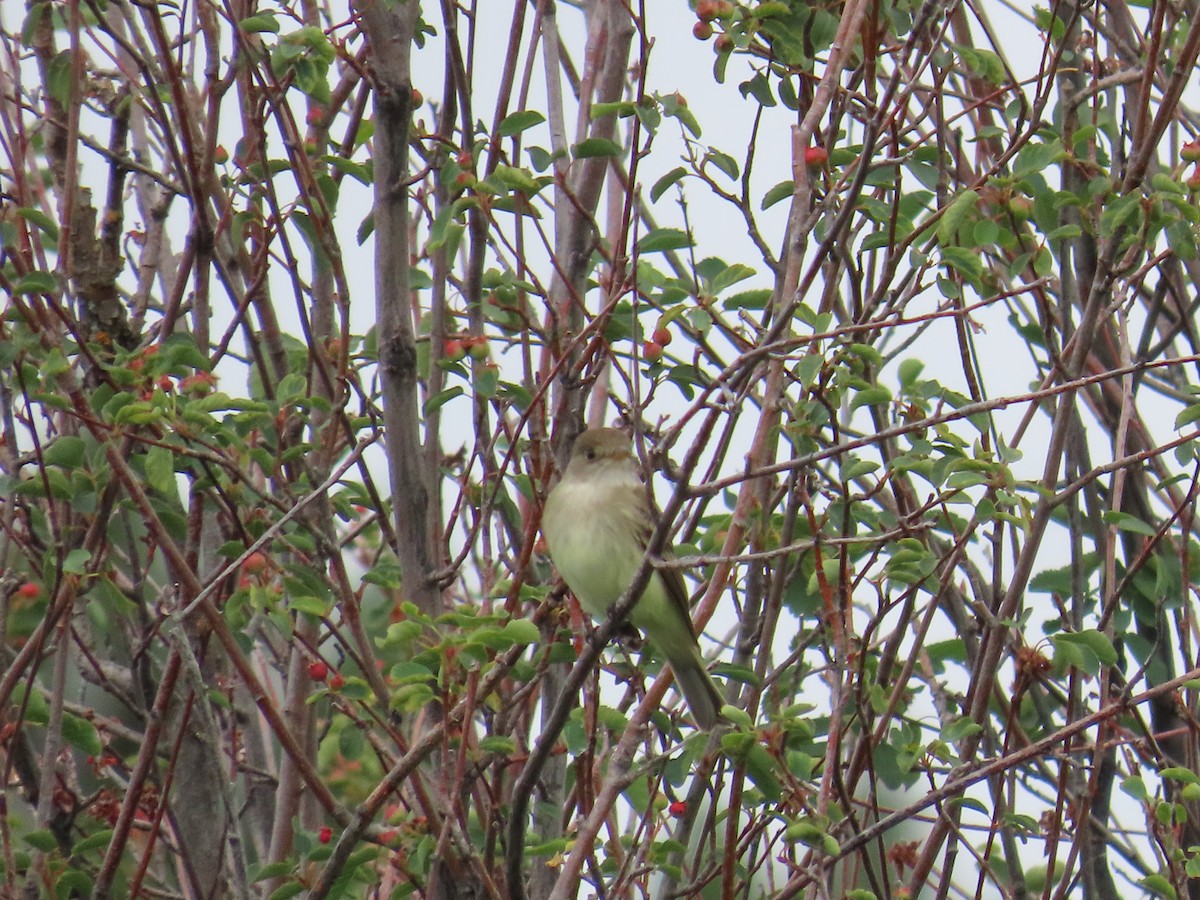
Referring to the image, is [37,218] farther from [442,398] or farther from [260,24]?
[442,398]

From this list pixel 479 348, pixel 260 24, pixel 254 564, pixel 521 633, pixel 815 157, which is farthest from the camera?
pixel 479 348

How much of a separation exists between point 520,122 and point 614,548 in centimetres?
144

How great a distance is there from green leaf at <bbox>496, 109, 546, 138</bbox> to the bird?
3.65 feet

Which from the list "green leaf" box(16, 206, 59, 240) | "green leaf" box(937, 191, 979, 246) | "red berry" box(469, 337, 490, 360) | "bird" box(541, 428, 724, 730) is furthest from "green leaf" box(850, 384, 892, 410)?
"green leaf" box(16, 206, 59, 240)

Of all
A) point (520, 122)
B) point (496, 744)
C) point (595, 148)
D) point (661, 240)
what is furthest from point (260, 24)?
point (496, 744)

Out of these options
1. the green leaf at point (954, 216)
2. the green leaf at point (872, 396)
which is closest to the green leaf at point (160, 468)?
the green leaf at point (872, 396)

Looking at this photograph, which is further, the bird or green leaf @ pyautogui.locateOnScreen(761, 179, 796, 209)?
the bird

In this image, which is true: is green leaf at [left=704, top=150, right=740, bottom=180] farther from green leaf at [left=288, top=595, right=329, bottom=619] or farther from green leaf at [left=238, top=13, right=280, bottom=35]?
green leaf at [left=288, top=595, right=329, bottom=619]

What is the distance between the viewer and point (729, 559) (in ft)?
8.59

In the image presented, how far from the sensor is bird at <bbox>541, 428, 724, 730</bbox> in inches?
167

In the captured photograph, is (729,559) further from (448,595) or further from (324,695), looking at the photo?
(448,595)

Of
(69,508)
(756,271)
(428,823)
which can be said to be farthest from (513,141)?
(428,823)

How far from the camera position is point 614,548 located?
15.0ft

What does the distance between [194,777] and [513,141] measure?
6.44 feet
